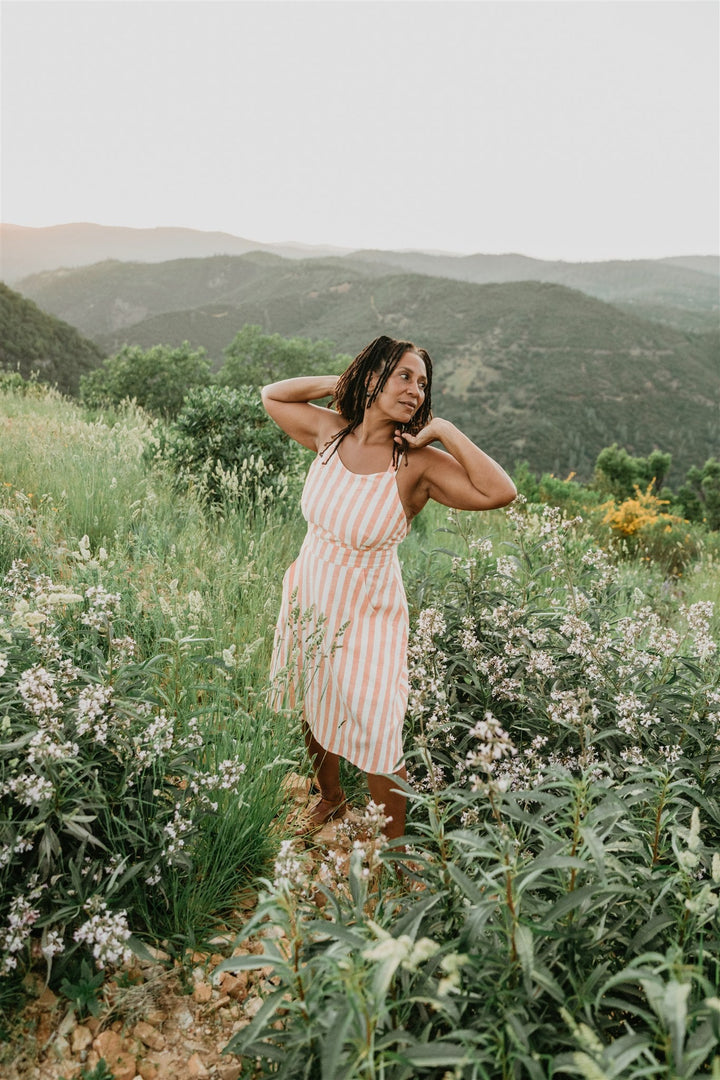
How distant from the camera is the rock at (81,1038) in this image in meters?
1.56

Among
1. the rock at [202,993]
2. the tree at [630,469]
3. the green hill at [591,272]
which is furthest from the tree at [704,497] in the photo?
the green hill at [591,272]

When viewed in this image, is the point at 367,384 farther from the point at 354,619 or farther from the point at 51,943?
the point at 51,943

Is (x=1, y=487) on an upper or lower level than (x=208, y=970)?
upper

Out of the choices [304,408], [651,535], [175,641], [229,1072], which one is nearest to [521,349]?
[651,535]

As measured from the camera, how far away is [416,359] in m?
2.47

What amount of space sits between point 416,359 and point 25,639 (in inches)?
65.6

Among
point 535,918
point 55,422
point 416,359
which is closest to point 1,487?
point 55,422

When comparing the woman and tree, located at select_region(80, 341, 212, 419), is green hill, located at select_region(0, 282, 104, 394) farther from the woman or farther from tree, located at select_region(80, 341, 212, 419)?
the woman

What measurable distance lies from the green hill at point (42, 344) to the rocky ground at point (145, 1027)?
1461 inches

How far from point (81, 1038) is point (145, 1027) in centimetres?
15

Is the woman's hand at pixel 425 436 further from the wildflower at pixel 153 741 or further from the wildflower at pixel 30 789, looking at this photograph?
the wildflower at pixel 30 789

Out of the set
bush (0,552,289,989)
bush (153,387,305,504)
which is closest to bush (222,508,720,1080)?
bush (0,552,289,989)

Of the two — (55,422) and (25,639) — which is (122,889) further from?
(55,422)

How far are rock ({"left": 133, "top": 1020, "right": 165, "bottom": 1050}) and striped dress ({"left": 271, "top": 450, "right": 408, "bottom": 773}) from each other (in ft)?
3.30
